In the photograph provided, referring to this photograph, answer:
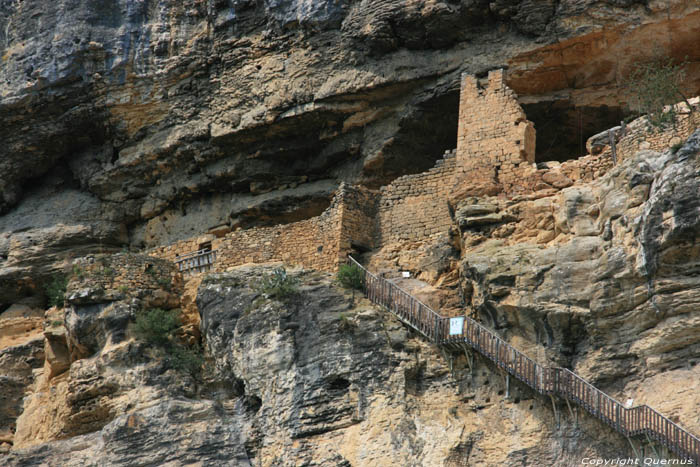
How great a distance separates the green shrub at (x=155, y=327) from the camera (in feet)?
70.8

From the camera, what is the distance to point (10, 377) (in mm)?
24484

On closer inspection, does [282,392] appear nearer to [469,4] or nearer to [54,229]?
[469,4]

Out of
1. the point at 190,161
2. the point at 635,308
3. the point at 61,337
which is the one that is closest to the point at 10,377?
the point at 61,337

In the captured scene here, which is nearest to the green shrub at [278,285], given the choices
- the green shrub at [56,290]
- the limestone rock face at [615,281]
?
the limestone rock face at [615,281]

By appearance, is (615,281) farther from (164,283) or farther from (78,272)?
(78,272)

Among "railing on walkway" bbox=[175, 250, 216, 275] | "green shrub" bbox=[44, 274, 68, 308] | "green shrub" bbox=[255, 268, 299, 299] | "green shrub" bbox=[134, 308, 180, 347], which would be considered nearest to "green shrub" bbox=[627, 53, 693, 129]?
"green shrub" bbox=[255, 268, 299, 299]

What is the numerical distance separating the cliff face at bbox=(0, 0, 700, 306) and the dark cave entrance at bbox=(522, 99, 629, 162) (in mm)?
59

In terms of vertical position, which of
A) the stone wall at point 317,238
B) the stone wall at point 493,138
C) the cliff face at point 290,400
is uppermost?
the stone wall at point 493,138

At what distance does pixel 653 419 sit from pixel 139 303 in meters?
9.79

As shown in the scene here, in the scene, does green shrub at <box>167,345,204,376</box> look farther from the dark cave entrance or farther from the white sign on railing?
the dark cave entrance

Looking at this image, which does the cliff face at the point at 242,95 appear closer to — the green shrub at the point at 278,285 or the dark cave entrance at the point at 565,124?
the dark cave entrance at the point at 565,124

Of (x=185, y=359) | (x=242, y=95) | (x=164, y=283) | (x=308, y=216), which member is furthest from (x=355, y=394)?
(x=242, y=95)

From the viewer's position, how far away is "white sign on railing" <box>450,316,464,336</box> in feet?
61.7

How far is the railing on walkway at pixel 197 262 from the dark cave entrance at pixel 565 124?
6805 mm
